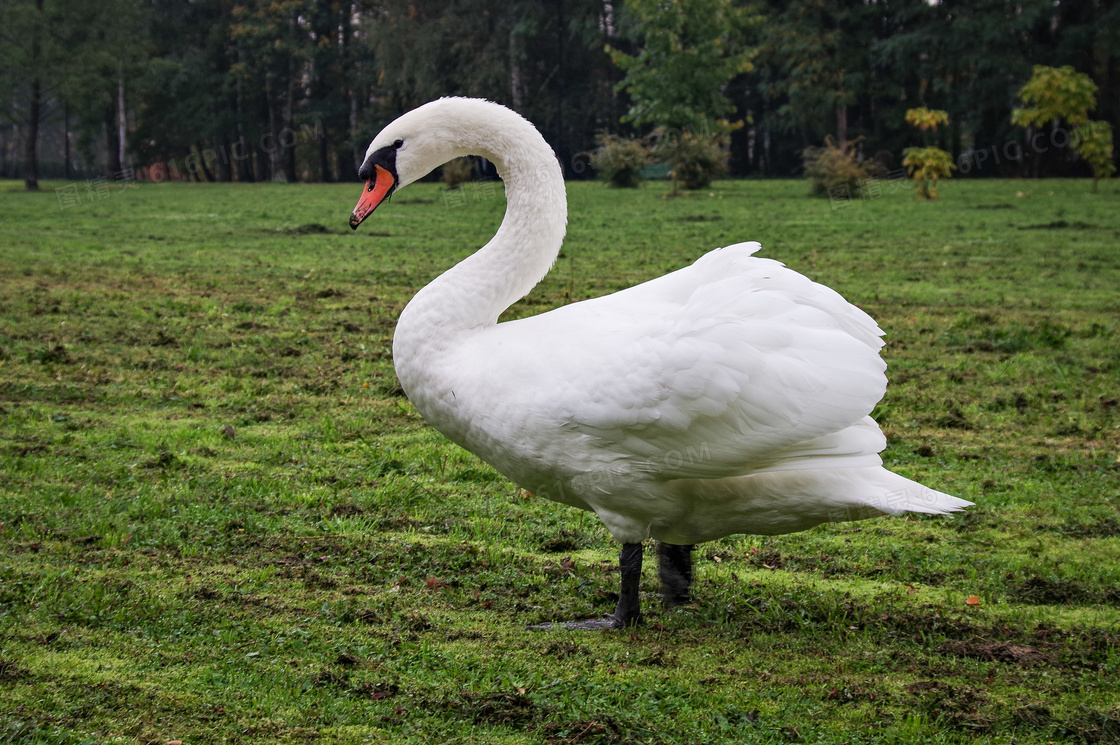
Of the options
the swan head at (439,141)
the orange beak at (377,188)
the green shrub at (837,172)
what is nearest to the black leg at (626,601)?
the swan head at (439,141)

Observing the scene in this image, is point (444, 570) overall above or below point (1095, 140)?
below

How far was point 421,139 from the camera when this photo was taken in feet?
14.2

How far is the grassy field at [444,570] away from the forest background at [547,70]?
1059 inches

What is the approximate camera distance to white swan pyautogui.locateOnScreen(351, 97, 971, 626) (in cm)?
356

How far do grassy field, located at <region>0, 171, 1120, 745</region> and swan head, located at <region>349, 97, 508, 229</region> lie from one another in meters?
1.71

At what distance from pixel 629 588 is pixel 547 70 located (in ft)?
160

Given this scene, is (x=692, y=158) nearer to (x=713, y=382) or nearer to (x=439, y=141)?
(x=439, y=141)

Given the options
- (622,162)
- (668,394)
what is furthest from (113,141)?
(668,394)

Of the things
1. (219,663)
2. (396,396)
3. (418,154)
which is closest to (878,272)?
(396,396)

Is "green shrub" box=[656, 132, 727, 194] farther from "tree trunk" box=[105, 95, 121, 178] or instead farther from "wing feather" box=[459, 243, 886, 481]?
"tree trunk" box=[105, 95, 121, 178]

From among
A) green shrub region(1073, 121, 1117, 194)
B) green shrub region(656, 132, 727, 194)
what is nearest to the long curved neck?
green shrub region(1073, 121, 1117, 194)

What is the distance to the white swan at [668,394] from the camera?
3.56m

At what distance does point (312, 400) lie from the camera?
24.7 ft

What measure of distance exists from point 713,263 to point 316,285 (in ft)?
30.5
